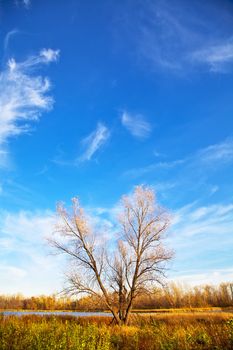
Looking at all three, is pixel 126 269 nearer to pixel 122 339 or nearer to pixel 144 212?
pixel 144 212

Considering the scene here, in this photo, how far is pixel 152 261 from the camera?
20.1 meters

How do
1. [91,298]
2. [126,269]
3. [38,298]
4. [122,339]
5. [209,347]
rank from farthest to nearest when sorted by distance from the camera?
[38,298] → [126,269] → [91,298] → [122,339] → [209,347]

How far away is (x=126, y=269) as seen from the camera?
Answer: 20.8 meters

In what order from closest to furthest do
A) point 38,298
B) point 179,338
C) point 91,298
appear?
1. point 179,338
2. point 91,298
3. point 38,298

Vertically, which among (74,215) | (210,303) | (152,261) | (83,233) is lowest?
(210,303)

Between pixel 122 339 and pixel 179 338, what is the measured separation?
10.1 feet

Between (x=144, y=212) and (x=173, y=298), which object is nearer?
(x=144, y=212)

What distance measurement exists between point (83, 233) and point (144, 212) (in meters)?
4.75

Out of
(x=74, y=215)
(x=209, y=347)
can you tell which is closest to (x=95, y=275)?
(x=74, y=215)

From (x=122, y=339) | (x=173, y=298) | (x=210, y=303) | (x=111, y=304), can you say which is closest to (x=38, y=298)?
(x=173, y=298)

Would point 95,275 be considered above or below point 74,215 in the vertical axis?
below

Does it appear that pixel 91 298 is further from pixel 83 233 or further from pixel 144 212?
pixel 144 212

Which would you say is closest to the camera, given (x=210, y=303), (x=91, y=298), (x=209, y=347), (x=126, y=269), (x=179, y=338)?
(x=209, y=347)

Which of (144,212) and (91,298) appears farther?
(144,212)
